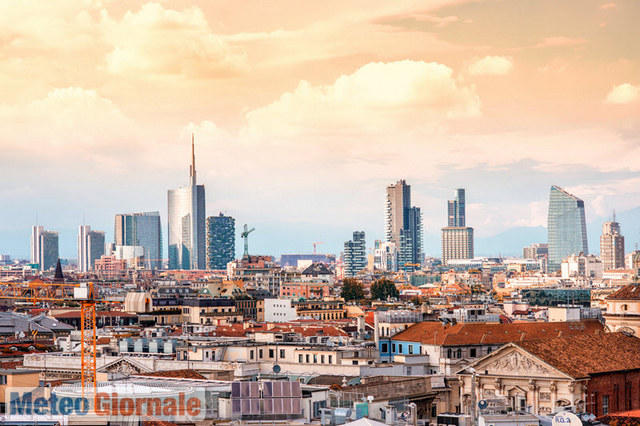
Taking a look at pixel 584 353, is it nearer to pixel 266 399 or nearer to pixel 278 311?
pixel 266 399

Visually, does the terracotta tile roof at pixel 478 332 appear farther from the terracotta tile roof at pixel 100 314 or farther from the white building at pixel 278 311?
the white building at pixel 278 311

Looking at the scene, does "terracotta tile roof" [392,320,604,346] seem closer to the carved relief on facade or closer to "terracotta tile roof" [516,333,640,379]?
"terracotta tile roof" [516,333,640,379]

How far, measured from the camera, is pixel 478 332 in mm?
81000

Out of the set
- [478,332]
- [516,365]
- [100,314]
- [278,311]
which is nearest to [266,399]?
[516,365]

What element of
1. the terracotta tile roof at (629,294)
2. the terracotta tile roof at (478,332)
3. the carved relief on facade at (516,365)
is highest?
the terracotta tile roof at (629,294)

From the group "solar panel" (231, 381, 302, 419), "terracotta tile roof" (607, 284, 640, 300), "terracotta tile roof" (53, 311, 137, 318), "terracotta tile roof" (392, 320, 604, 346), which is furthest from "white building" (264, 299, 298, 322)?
"solar panel" (231, 381, 302, 419)

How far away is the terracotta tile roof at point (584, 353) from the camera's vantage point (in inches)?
2456

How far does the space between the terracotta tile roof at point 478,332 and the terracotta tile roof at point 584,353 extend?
8873 millimetres

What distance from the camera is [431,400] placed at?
192 feet

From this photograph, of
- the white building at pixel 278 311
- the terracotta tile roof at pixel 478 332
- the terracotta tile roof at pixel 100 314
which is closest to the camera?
the terracotta tile roof at pixel 478 332

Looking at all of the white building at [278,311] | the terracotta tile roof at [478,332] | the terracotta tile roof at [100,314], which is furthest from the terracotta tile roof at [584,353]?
the white building at [278,311]

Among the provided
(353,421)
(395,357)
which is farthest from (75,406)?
(395,357)

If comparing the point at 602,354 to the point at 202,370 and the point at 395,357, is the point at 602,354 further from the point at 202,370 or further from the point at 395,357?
the point at 202,370

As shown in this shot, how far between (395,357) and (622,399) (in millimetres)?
16775
